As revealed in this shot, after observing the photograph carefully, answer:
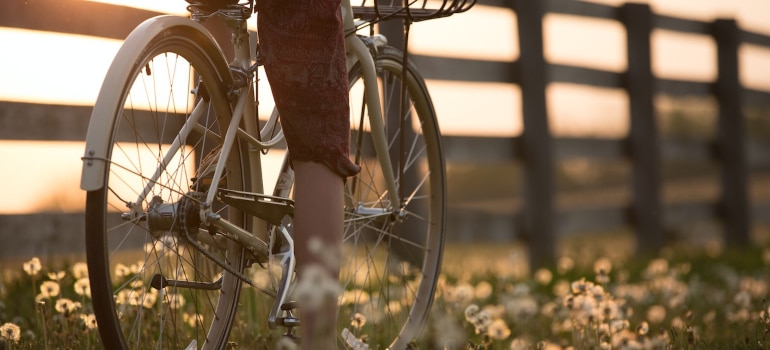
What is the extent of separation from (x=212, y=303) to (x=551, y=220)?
3.88 meters

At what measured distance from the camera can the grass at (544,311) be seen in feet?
6.99

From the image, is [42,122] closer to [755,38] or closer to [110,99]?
[110,99]

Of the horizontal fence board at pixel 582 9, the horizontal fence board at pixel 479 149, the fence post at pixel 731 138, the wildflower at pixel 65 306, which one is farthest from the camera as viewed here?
Result: the fence post at pixel 731 138

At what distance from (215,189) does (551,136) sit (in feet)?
13.8

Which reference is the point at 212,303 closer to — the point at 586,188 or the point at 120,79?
the point at 120,79

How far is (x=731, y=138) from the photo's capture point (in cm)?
796

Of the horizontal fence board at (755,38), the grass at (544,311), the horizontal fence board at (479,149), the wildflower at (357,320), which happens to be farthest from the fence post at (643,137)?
the wildflower at (357,320)

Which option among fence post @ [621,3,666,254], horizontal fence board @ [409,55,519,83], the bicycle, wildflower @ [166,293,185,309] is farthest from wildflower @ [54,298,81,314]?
fence post @ [621,3,666,254]

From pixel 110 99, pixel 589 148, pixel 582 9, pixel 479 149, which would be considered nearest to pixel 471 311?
pixel 110 99


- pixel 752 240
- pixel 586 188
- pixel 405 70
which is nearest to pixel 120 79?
pixel 405 70

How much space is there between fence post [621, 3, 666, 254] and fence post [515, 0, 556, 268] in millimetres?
1263

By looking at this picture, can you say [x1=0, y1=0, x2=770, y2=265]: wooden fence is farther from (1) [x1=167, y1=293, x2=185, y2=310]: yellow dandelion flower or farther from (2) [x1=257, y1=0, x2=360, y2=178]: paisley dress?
(2) [x1=257, y1=0, x2=360, y2=178]: paisley dress

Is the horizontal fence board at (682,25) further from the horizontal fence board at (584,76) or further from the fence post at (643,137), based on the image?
the horizontal fence board at (584,76)

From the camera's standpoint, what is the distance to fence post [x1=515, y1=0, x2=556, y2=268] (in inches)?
224
